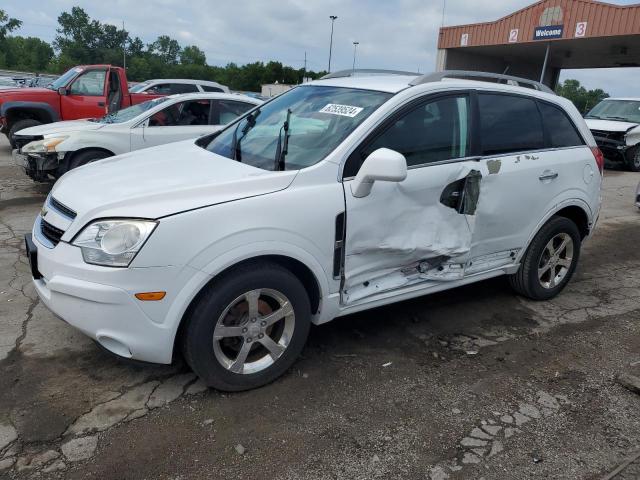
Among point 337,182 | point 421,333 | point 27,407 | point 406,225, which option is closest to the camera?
point 27,407

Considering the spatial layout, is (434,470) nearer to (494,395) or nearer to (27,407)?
(494,395)

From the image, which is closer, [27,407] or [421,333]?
[27,407]

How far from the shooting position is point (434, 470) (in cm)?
256

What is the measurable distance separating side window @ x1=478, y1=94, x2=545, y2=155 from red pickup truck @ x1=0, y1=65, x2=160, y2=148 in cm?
893

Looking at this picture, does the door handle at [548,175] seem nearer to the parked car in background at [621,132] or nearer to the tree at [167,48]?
the parked car in background at [621,132]

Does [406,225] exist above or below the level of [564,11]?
below

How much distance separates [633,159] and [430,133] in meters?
12.9

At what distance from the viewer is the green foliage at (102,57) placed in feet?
234

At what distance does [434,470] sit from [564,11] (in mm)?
22580

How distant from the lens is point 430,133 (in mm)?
3602

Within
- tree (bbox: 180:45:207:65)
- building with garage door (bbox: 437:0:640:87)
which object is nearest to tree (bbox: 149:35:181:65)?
tree (bbox: 180:45:207:65)

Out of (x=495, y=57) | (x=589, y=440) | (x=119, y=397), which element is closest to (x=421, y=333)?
(x=589, y=440)

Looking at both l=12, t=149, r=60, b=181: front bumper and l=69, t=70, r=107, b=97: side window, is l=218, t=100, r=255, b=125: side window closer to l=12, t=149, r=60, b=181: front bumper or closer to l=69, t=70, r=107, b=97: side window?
l=12, t=149, r=60, b=181: front bumper

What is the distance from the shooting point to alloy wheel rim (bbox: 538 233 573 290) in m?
4.54
